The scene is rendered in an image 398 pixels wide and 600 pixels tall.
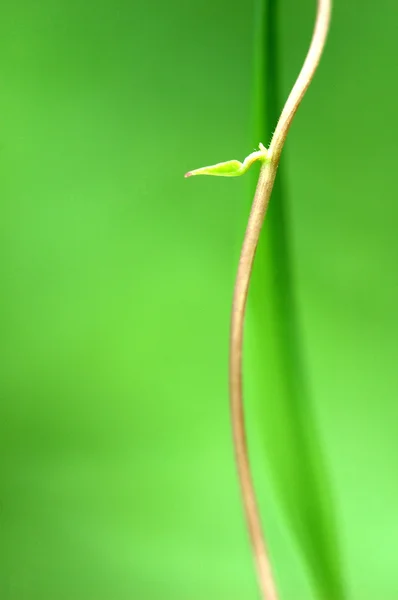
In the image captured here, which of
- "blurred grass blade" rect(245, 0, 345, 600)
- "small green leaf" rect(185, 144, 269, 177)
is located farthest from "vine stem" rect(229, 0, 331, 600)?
Answer: "blurred grass blade" rect(245, 0, 345, 600)

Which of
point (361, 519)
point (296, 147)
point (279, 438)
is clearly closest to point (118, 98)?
point (296, 147)

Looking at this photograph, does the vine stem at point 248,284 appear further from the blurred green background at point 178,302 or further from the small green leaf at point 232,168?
the blurred green background at point 178,302

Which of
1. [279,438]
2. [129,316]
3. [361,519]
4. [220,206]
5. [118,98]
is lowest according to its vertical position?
[361,519]

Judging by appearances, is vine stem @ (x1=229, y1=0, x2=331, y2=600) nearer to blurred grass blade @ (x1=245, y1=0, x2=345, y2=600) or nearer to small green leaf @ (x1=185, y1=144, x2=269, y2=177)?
small green leaf @ (x1=185, y1=144, x2=269, y2=177)

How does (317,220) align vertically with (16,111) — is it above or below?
below

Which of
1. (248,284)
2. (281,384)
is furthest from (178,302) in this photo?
(248,284)

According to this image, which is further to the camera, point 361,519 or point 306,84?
point 361,519

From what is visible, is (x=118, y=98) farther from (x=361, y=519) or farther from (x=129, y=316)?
(x=361, y=519)
